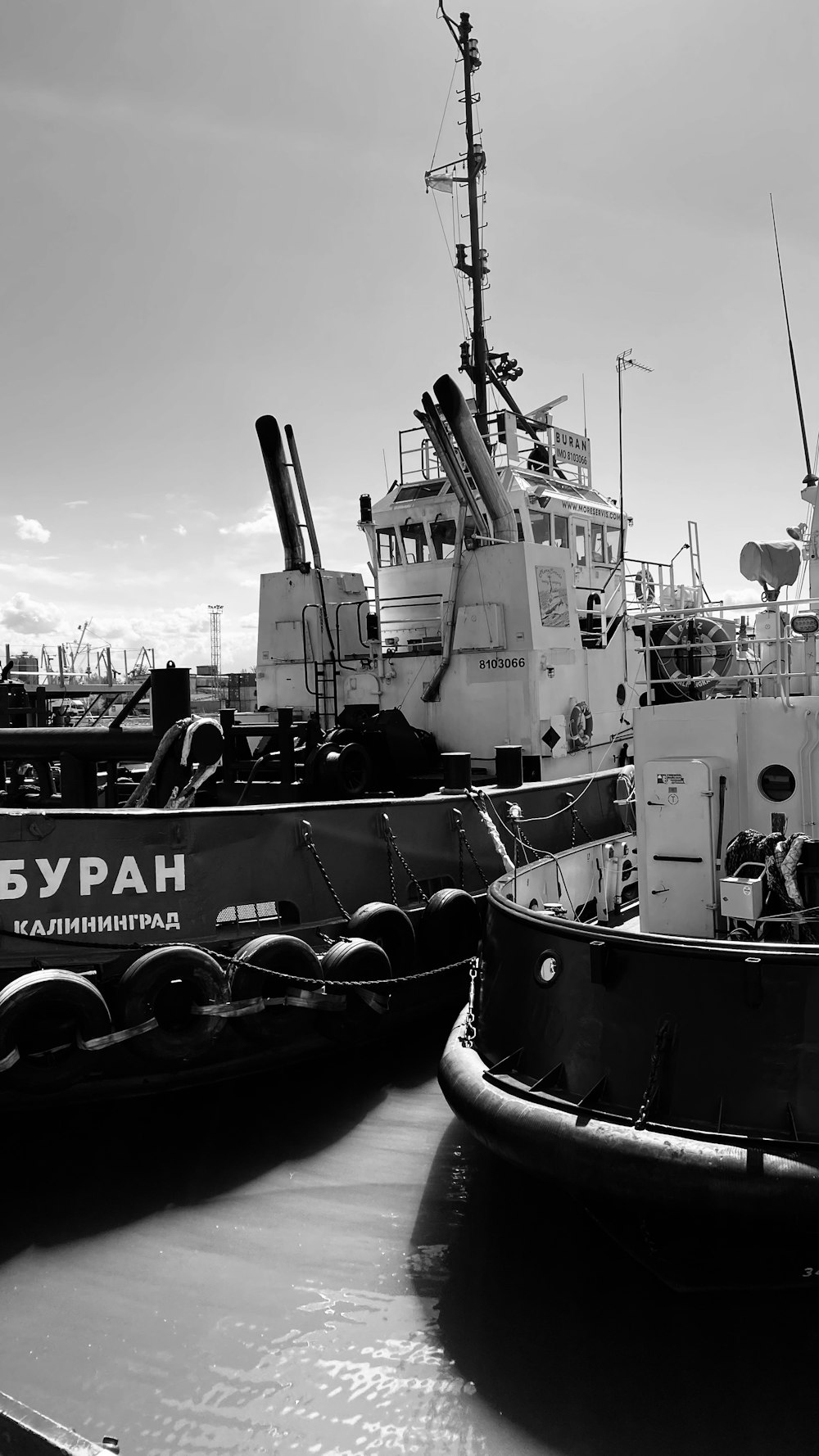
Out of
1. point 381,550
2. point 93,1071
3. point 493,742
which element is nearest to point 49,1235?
point 93,1071

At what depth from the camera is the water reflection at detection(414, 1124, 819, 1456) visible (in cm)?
371

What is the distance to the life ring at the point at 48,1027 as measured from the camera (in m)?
5.15

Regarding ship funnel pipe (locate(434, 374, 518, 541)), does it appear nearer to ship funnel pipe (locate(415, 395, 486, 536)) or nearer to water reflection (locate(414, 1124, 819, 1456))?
ship funnel pipe (locate(415, 395, 486, 536))

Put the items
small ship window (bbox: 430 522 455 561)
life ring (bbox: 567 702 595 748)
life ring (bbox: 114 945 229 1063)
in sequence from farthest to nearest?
small ship window (bbox: 430 522 455 561)
life ring (bbox: 567 702 595 748)
life ring (bbox: 114 945 229 1063)

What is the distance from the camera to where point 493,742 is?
413 inches

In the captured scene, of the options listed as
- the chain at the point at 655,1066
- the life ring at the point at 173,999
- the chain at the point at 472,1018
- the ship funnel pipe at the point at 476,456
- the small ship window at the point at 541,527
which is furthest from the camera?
the small ship window at the point at 541,527

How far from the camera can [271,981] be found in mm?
6055

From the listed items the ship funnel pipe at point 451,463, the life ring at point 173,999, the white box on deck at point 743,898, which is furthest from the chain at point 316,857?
the ship funnel pipe at point 451,463

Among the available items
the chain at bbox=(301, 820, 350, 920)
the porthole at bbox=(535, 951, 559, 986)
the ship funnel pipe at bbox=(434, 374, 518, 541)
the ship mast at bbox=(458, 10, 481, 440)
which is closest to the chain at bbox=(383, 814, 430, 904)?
the chain at bbox=(301, 820, 350, 920)

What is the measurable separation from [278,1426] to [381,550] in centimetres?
952

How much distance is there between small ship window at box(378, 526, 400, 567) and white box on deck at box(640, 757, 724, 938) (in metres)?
6.84

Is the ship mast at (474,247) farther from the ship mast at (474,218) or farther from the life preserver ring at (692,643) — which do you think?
the life preserver ring at (692,643)

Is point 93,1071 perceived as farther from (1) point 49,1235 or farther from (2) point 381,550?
(2) point 381,550

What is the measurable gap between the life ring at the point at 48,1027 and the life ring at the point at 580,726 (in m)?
6.37
